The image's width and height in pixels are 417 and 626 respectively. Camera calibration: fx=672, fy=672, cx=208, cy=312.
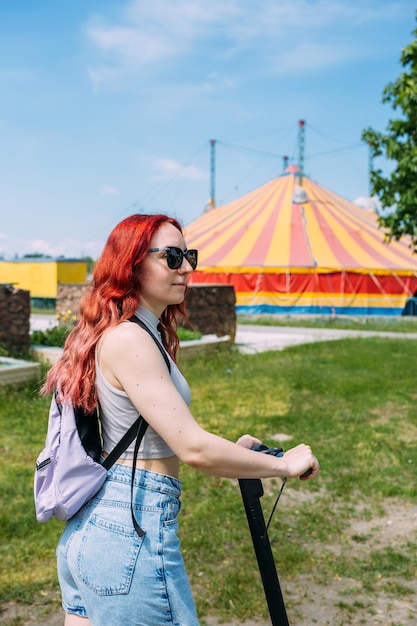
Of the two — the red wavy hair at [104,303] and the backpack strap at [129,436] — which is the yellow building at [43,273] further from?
the backpack strap at [129,436]

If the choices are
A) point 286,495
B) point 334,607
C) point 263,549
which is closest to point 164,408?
point 263,549

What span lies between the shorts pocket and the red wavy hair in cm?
35

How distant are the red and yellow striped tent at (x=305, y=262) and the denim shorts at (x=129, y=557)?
22994 mm

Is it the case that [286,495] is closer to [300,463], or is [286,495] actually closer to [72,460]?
[300,463]

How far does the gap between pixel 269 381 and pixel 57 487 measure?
854 cm

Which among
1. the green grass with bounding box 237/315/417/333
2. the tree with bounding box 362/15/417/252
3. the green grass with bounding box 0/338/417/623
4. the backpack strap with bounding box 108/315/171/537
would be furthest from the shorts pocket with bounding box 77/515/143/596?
the green grass with bounding box 237/315/417/333

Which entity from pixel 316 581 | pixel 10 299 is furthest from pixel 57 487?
pixel 10 299

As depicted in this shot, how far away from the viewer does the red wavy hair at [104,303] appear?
196 cm

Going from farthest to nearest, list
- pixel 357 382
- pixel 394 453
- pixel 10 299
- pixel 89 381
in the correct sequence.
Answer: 1. pixel 10 299
2. pixel 357 382
3. pixel 394 453
4. pixel 89 381

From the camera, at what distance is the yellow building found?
27578 mm

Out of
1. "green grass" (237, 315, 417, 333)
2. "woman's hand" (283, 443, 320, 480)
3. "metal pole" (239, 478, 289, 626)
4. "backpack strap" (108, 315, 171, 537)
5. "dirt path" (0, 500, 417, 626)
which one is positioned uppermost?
"backpack strap" (108, 315, 171, 537)

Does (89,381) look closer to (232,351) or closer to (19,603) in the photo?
(19,603)

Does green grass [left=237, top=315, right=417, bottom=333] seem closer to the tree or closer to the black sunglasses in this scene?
the tree

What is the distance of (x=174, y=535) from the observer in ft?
6.31
